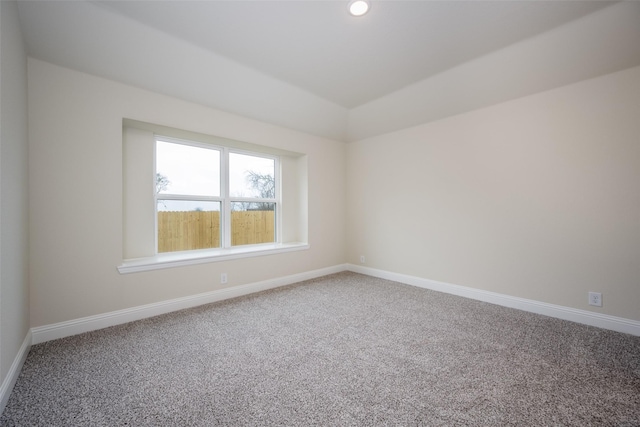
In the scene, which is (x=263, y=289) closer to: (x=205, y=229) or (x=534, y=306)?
(x=205, y=229)

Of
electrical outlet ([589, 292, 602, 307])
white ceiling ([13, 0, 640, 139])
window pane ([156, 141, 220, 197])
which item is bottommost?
electrical outlet ([589, 292, 602, 307])

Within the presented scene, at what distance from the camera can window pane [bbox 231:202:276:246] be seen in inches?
149

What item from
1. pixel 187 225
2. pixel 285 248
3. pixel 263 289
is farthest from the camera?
pixel 285 248

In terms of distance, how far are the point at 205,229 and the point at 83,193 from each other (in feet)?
4.46

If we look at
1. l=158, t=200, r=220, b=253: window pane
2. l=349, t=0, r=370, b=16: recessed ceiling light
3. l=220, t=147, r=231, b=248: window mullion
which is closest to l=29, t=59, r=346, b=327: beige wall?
l=158, t=200, r=220, b=253: window pane

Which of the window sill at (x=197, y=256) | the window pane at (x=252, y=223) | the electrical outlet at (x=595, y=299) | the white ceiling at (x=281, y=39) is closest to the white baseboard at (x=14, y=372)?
the window sill at (x=197, y=256)

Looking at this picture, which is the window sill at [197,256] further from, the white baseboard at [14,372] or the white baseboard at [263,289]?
the white baseboard at [14,372]

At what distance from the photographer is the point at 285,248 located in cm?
385

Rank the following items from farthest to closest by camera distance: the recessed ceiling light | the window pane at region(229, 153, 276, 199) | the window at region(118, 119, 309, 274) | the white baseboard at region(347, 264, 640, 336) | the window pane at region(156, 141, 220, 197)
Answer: the window pane at region(229, 153, 276, 199) → the window pane at region(156, 141, 220, 197) → the window at region(118, 119, 309, 274) → the white baseboard at region(347, 264, 640, 336) → the recessed ceiling light

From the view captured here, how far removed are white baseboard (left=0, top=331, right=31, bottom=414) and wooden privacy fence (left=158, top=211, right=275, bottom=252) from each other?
1.33 meters

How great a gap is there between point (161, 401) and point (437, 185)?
3.62 m

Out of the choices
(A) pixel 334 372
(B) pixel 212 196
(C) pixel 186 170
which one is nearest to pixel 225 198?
(B) pixel 212 196

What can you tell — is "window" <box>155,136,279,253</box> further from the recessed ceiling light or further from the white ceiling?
the recessed ceiling light

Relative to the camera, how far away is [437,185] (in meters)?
3.56
